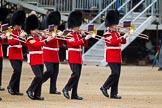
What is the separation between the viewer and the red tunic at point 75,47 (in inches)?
590

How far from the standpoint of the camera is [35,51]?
48.6 feet

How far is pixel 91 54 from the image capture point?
30016 mm

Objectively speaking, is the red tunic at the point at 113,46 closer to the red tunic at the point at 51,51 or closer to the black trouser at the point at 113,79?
the black trouser at the point at 113,79

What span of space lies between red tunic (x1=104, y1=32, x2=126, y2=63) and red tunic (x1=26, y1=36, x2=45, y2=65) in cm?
164

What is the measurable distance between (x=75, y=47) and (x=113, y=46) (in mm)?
943

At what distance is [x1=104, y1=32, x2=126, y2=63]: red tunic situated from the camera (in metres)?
15.3

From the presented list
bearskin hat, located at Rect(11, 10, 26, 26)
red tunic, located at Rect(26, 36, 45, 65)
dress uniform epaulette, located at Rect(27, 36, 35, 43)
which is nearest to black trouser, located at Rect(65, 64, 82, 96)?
red tunic, located at Rect(26, 36, 45, 65)

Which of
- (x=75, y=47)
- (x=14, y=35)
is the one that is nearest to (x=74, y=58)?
(x=75, y=47)

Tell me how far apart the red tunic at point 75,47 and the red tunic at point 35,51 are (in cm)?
72

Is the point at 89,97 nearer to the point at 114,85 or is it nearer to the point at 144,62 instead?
the point at 114,85

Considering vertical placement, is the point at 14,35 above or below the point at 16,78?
above

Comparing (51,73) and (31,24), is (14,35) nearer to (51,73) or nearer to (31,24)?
(31,24)

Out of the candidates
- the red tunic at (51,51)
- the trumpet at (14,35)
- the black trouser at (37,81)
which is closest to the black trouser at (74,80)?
the black trouser at (37,81)

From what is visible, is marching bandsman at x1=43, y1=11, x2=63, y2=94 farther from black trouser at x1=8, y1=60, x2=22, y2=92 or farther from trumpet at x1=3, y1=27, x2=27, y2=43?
trumpet at x1=3, y1=27, x2=27, y2=43
